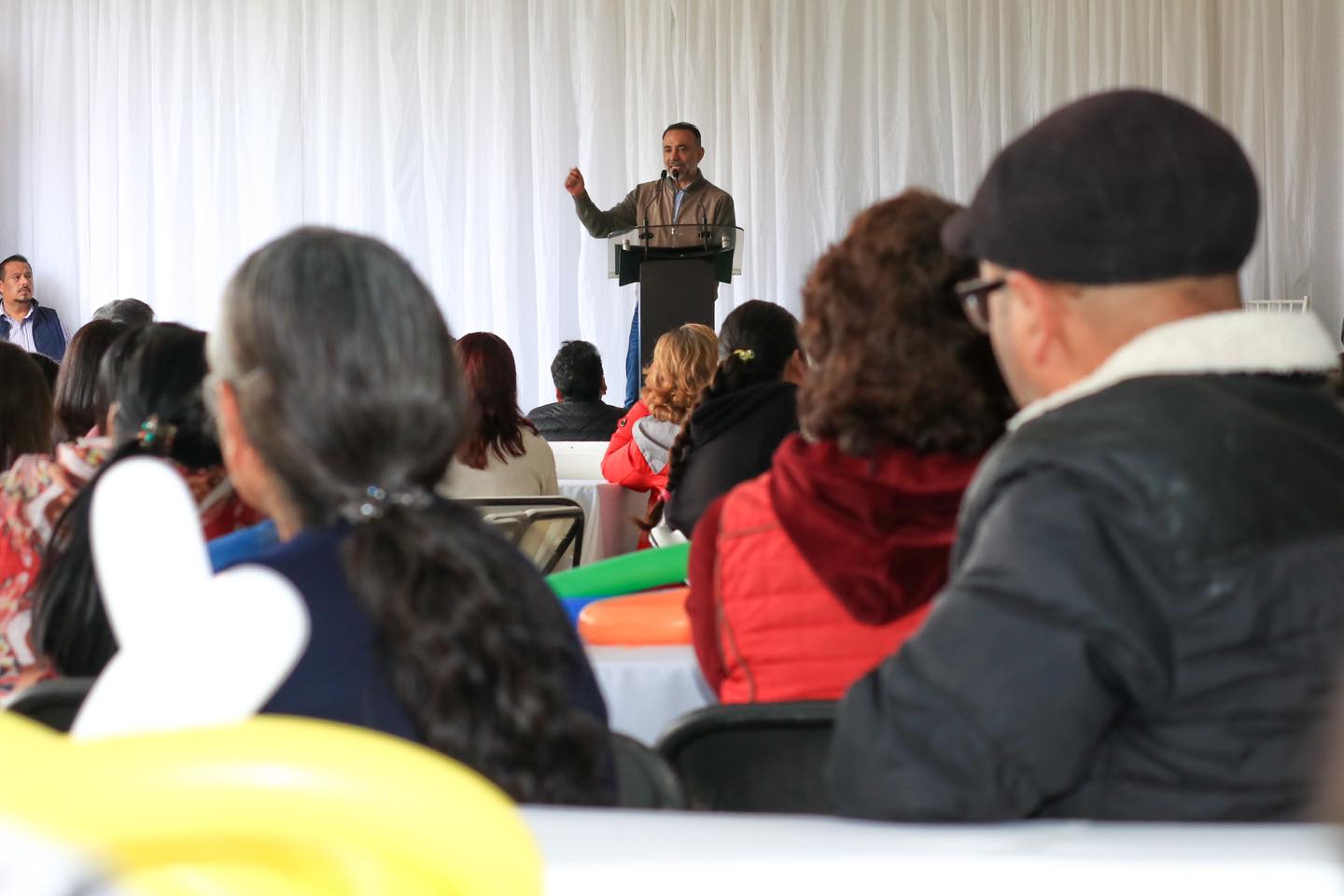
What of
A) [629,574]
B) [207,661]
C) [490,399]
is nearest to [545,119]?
[490,399]

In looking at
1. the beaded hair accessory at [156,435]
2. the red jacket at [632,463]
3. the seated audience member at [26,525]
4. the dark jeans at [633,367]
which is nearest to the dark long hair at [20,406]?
the seated audience member at [26,525]

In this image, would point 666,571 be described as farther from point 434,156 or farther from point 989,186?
point 434,156

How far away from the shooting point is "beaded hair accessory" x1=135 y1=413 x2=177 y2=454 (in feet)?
5.71

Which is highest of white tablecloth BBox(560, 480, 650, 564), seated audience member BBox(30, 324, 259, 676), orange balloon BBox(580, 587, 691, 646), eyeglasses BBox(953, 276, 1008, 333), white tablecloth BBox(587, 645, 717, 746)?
eyeglasses BBox(953, 276, 1008, 333)

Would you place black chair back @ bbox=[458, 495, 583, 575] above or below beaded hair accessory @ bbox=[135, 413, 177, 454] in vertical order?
below

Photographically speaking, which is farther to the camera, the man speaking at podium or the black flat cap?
the man speaking at podium

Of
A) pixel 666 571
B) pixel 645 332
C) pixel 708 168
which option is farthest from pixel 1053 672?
pixel 708 168

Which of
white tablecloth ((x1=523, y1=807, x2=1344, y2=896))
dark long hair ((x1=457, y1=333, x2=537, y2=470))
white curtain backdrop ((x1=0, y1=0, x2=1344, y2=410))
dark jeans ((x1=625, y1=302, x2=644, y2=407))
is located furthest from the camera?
white curtain backdrop ((x1=0, y1=0, x2=1344, y2=410))

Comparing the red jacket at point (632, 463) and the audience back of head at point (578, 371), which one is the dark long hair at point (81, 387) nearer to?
the red jacket at point (632, 463)

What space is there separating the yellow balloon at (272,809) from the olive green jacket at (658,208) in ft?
20.8

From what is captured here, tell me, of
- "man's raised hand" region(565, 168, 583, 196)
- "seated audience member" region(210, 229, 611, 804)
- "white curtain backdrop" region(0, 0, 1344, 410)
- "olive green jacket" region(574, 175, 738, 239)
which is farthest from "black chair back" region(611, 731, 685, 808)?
"white curtain backdrop" region(0, 0, 1344, 410)

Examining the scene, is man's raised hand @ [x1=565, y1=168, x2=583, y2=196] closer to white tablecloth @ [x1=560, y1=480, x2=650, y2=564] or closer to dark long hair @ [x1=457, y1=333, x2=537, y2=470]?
white tablecloth @ [x1=560, y1=480, x2=650, y2=564]

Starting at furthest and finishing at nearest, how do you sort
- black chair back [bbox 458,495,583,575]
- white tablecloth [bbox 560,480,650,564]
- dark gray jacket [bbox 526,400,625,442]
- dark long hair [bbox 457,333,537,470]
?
dark gray jacket [bbox 526,400,625,442]
white tablecloth [bbox 560,480,650,564]
dark long hair [bbox 457,333,537,470]
black chair back [bbox 458,495,583,575]

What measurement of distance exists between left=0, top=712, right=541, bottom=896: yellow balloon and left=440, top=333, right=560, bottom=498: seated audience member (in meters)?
3.07
